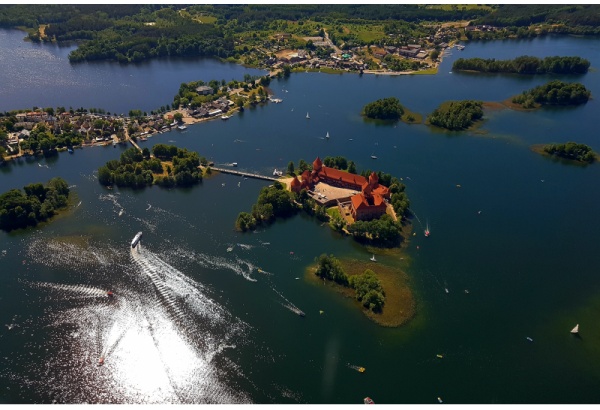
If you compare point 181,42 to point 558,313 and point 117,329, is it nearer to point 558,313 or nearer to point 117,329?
point 117,329

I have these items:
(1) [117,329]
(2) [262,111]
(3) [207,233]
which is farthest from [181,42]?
(1) [117,329]

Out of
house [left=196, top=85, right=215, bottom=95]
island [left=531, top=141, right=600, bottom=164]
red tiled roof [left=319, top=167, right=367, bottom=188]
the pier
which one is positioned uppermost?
house [left=196, top=85, right=215, bottom=95]

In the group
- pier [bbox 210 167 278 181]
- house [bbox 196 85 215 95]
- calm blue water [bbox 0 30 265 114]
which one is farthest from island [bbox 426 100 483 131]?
calm blue water [bbox 0 30 265 114]

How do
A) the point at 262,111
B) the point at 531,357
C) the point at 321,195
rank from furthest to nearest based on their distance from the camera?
1. the point at 262,111
2. the point at 321,195
3. the point at 531,357

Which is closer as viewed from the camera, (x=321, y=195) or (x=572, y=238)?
(x=572, y=238)

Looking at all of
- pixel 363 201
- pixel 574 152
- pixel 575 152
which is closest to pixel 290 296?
pixel 363 201

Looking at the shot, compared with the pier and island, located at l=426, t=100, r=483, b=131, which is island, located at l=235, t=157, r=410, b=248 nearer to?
the pier
